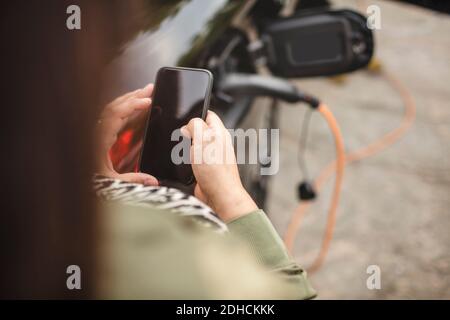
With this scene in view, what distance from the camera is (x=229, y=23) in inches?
51.1

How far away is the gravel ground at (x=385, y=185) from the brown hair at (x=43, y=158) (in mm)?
1574

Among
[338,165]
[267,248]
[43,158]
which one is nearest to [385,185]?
[338,165]

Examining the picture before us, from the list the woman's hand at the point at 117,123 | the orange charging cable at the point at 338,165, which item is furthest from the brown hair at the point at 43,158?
the orange charging cable at the point at 338,165

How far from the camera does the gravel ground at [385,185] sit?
6.84 ft

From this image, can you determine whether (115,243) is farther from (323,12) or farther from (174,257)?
(323,12)

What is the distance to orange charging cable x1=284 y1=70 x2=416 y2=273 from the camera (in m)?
2.13

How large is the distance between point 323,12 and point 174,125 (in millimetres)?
796

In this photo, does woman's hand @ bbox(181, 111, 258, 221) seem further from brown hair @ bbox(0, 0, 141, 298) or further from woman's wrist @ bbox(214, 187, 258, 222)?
brown hair @ bbox(0, 0, 141, 298)

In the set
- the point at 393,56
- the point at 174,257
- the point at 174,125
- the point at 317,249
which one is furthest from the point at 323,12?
the point at 393,56

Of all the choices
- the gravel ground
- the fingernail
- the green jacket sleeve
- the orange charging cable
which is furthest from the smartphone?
the gravel ground

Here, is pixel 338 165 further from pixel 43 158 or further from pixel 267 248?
pixel 43 158

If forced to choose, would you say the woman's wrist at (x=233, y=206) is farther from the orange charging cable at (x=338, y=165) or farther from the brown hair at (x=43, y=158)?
the orange charging cable at (x=338, y=165)

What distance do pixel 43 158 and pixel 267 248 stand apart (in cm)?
35
